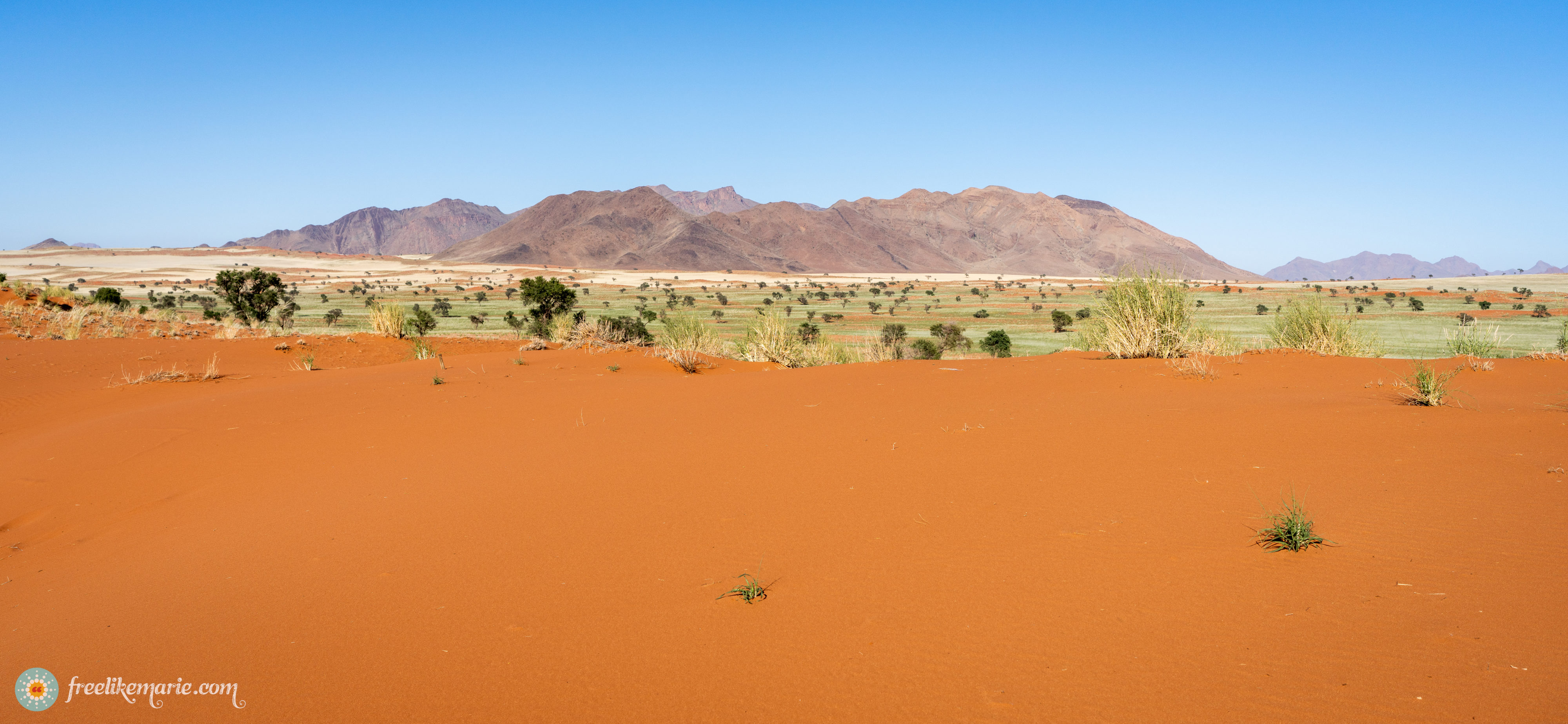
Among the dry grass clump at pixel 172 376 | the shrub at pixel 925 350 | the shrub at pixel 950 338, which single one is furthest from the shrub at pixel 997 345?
the dry grass clump at pixel 172 376

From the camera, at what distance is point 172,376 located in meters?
12.3

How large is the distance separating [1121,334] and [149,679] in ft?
39.5

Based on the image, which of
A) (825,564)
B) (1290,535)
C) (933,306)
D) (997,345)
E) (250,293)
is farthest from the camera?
(933,306)

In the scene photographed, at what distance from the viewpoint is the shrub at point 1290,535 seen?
149 inches

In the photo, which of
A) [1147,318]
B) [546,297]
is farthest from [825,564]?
[546,297]

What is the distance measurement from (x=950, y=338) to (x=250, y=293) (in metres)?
23.5

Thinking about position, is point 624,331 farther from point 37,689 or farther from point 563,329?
point 37,689

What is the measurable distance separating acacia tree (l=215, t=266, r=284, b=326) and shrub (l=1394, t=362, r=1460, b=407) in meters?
27.8

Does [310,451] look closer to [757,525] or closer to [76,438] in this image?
[76,438]

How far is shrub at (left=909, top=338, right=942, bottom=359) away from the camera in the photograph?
20.8m

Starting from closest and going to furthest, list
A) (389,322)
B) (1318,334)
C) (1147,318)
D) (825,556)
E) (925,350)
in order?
(825,556) → (1147,318) → (1318,334) → (389,322) → (925,350)

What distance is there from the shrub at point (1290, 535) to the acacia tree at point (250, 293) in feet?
90.7

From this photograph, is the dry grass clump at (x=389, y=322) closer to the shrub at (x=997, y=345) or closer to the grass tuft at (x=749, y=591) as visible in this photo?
the shrub at (x=997, y=345)

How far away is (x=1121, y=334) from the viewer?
12172mm
